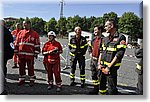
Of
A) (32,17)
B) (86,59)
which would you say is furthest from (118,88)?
(32,17)

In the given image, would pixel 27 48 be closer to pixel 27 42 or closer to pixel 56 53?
pixel 27 42

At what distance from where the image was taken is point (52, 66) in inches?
129

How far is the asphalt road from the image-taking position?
318 centimetres

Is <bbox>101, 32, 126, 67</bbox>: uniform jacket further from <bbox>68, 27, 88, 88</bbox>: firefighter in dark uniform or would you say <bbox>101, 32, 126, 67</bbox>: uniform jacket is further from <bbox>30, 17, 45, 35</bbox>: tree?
<bbox>30, 17, 45, 35</bbox>: tree

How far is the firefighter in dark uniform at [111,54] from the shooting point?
9.46 ft

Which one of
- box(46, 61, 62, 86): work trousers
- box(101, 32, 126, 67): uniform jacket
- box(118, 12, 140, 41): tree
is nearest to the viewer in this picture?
box(101, 32, 126, 67): uniform jacket

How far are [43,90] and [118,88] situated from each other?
818 mm

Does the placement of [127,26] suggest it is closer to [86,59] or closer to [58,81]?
[86,59]

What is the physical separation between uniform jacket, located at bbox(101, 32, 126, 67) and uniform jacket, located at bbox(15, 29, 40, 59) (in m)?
0.74

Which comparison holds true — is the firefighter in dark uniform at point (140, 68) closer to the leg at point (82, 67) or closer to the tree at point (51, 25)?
the leg at point (82, 67)

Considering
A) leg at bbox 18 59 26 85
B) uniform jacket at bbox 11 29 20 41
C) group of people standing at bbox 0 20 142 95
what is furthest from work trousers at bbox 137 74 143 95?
uniform jacket at bbox 11 29 20 41

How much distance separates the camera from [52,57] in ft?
10.7

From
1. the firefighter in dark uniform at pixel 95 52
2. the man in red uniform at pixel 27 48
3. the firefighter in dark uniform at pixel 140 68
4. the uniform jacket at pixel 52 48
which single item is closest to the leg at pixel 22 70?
the man in red uniform at pixel 27 48

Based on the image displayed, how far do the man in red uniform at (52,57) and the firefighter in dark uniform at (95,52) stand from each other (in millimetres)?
352
